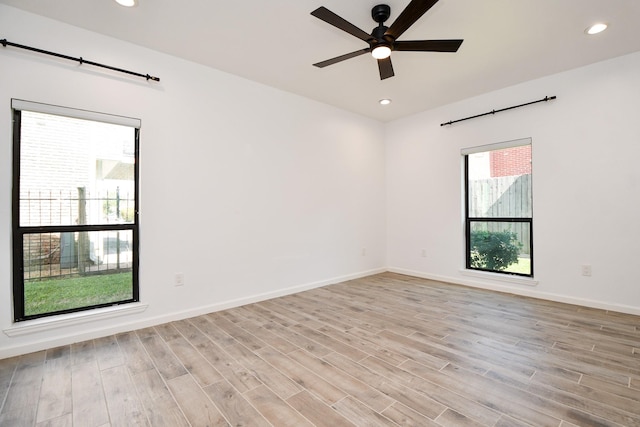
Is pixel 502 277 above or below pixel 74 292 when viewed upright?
below

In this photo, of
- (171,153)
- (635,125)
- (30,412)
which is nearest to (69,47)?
(171,153)

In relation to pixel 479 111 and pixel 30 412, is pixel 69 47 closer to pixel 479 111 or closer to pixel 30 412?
pixel 30 412

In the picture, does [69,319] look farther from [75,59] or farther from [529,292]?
[529,292]

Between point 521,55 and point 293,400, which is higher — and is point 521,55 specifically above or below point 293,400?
above

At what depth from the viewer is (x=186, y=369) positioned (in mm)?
2109

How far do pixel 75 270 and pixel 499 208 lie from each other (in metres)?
5.07

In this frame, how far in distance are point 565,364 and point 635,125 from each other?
276 cm

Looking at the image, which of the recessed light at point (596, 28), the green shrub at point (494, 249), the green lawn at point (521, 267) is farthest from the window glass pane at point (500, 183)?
the recessed light at point (596, 28)

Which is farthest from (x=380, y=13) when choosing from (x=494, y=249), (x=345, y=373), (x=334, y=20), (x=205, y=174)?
(x=494, y=249)

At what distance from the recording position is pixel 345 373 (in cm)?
204

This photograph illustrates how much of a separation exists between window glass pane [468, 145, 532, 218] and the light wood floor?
1465 mm

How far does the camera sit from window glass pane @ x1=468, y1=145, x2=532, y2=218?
400 cm

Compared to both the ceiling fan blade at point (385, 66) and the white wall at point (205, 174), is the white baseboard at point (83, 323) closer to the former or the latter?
the white wall at point (205, 174)

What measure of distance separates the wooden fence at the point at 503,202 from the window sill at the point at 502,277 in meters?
0.38
